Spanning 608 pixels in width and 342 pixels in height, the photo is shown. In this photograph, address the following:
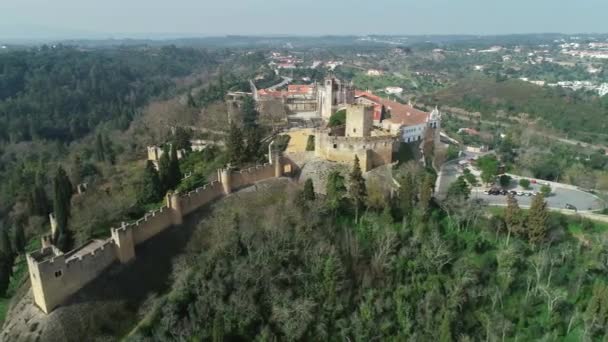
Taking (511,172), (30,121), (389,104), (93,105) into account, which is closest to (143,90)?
(93,105)

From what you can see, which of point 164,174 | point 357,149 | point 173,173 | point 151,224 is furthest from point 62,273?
point 357,149

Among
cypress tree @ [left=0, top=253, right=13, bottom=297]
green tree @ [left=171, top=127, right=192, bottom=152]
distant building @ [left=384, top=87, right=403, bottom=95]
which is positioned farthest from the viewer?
distant building @ [left=384, top=87, right=403, bottom=95]

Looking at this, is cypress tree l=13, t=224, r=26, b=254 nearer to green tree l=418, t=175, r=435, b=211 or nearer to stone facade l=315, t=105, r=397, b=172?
stone facade l=315, t=105, r=397, b=172

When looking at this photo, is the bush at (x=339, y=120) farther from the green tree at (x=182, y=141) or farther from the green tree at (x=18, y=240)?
the green tree at (x=18, y=240)

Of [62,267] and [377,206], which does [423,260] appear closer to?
[377,206]

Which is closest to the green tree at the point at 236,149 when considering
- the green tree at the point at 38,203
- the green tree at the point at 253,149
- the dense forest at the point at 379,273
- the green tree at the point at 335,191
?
the green tree at the point at 253,149

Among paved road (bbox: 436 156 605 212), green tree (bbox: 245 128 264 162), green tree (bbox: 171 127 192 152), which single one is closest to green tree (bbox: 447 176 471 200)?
paved road (bbox: 436 156 605 212)

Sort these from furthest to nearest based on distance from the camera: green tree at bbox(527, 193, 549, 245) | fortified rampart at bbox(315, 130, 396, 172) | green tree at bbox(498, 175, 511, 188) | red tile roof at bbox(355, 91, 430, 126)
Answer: red tile roof at bbox(355, 91, 430, 126) → green tree at bbox(498, 175, 511, 188) → fortified rampart at bbox(315, 130, 396, 172) → green tree at bbox(527, 193, 549, 245)
